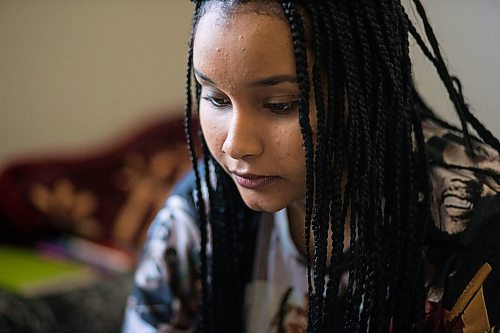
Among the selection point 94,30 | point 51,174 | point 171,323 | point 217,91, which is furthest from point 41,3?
point 217,91

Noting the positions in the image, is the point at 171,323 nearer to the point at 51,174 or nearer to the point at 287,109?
the point at 287,109

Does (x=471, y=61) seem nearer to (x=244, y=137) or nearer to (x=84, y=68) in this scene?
(x=244, y=137)

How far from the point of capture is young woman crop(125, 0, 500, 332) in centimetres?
76

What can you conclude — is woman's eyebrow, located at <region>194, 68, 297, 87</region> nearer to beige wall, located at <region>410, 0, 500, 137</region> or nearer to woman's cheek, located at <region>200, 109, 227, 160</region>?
woman's cheek, located at <region>200, 109, 227, 160</region>

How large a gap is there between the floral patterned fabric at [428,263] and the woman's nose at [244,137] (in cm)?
22

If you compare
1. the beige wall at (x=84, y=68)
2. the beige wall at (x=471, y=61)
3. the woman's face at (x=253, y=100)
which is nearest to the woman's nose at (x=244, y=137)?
the woman's face at (x=253, y=100)

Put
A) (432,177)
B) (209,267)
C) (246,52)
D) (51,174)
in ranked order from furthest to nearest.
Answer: (51,174) < (209,267) < (432,177) < (246,52)

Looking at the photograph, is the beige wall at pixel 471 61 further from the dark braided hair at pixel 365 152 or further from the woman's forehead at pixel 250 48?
the woman's forehead at pixel 250 48

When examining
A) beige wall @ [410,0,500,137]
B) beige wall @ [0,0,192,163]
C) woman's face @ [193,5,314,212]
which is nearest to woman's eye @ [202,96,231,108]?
woman's face @ [193,5,314,212]

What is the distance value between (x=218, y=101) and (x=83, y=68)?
126 cm

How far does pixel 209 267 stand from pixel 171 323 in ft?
0.37

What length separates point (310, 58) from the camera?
763 mm

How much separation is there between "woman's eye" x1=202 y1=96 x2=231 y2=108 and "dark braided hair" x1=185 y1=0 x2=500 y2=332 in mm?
80

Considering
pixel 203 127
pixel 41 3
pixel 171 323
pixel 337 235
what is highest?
pixel 41 3
